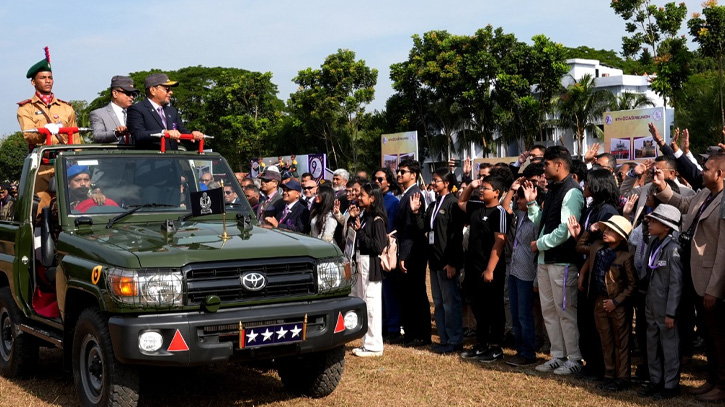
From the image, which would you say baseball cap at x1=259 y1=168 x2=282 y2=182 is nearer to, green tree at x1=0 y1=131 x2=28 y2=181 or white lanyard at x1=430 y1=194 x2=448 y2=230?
white lanyard at x1=430 y1=194 x2=448 y2=230

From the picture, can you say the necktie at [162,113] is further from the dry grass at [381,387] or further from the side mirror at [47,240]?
the dry grass at [381,387]

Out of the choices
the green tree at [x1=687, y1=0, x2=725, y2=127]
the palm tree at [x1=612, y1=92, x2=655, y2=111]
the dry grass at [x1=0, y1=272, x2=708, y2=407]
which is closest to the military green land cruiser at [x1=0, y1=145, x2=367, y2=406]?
the dry grass at [x1=0, y1=272, x2=708, y2=407]

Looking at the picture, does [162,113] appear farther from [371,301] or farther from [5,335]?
[371,301]

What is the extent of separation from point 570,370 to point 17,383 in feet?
17.4

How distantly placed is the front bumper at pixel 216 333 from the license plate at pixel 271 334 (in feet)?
0.04

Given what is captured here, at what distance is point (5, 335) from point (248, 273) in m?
3.61

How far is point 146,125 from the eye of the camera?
7.66 meters

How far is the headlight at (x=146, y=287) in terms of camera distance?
526 cm

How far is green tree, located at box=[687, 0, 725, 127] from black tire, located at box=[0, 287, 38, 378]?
29.5 metres

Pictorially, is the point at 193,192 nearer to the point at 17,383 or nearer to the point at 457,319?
the point at 17,383

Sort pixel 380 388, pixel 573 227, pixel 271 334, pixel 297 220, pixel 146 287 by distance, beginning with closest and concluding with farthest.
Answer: pixel 146 287 → pixel 271 334 → pixel 380 388 → pixel 573 227 → pixel 297 220

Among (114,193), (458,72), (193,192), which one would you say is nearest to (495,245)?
(193,192)

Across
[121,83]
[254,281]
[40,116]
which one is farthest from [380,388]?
[40,116]

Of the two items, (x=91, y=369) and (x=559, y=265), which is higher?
(x=559, y=265)
